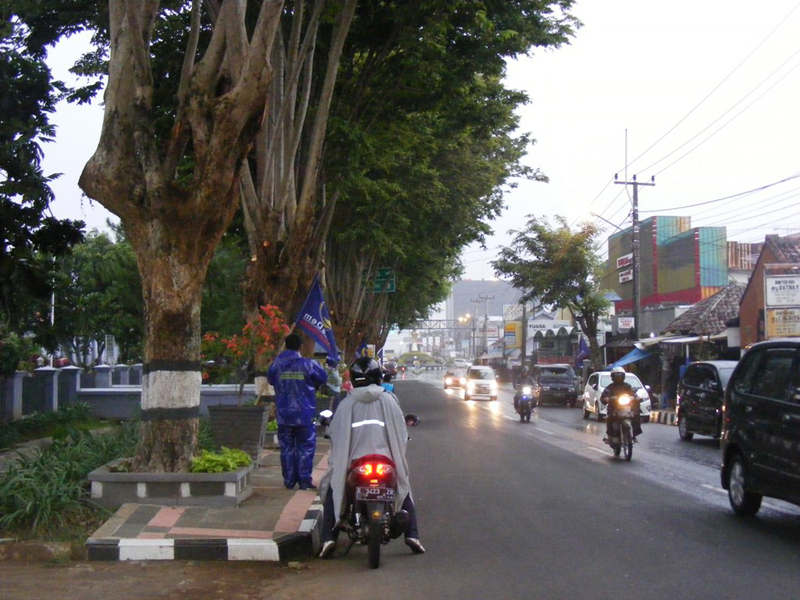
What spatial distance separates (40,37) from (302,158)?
526cm

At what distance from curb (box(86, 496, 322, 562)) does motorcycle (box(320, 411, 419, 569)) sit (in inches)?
23.8

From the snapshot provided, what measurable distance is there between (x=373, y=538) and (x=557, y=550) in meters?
1.77

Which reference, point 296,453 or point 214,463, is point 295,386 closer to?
point 296,453

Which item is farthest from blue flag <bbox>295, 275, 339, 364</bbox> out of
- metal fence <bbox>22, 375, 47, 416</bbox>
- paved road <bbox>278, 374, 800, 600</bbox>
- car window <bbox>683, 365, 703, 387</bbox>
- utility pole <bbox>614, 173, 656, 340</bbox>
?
utility pole <bbox>614, 173, 656, 340</bbox>

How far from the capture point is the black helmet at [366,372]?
25.7 ft

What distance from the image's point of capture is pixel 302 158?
18031 mm

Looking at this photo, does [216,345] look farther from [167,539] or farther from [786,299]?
Answer: [786,299]

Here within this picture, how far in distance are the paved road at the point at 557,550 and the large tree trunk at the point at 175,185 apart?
7.44 feet

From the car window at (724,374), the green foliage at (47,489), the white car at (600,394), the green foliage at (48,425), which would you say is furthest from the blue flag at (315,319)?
the white car at (600,394)

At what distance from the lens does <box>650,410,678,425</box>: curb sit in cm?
3023

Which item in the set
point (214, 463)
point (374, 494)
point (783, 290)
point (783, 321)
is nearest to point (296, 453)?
point (214, 463)

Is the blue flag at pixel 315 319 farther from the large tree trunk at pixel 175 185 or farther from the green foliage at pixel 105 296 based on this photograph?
the green foliage at pixel 105 296

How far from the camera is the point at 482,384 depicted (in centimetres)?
4228

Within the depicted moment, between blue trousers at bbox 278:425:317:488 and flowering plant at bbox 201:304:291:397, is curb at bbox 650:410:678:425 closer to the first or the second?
flowering plant at bbox 201:304:291:397
